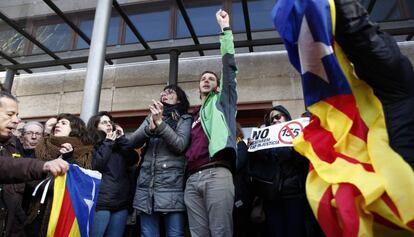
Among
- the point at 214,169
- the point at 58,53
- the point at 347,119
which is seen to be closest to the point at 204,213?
the point at 214,169

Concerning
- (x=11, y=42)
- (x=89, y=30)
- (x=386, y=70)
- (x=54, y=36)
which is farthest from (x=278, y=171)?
(x=11, y=42)

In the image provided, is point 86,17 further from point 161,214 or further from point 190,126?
point 161,214

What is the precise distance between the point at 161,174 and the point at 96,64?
175 centimetres

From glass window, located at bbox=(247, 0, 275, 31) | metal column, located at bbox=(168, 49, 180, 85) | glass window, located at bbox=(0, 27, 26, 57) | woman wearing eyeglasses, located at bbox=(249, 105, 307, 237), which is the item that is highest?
glass window, located at bbox=(247, 0, 275, 31)

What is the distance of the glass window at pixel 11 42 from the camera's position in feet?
20.0

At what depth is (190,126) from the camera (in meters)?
3.13

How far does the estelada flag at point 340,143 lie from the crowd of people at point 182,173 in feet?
3.58

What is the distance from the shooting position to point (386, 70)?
4.74ft

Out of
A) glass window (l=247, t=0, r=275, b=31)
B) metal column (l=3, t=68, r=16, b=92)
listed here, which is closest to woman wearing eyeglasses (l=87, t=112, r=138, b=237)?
glass window (l=247, t=0, r=275, b=31)

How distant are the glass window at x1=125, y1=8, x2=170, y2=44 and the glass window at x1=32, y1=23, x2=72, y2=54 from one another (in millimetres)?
1105

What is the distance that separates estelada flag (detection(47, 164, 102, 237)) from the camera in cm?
251

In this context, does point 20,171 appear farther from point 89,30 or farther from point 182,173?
point 89,30

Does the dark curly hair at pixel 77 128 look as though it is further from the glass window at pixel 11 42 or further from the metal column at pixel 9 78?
the metal column at pixel 9 78

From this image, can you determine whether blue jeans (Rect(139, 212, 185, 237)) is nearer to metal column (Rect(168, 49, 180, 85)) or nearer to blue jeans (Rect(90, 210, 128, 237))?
blue jeans (Rect(90, 210, 128, 237))
